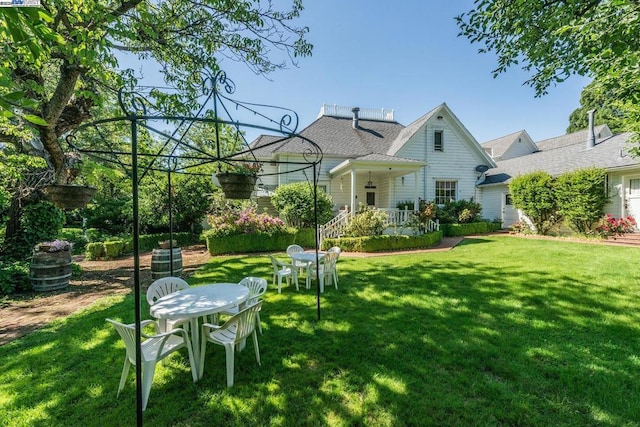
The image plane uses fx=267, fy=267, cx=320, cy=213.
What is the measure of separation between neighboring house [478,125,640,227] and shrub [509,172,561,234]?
1774mm

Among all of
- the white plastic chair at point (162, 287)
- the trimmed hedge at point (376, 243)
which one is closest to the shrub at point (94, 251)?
the trimmed hedge at point (376, 243)

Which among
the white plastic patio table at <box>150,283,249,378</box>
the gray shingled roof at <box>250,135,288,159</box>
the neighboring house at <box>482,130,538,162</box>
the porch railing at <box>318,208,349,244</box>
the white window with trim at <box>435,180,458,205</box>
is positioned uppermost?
the neighboring house at <box>482,130,538,162</box>

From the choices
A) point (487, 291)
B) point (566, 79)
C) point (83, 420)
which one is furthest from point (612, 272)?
point (83, 420)

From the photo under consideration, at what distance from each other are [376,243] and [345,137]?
29.2 ft

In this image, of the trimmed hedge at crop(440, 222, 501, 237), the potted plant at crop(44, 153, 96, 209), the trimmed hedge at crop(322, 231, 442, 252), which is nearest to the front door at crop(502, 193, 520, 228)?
the trimmed hedge at crop(440, 222, 501, 237)

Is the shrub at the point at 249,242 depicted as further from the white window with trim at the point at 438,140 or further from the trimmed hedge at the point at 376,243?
the white window with trim at the point at 438,140

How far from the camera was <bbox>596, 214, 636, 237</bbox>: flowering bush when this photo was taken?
1067 cm

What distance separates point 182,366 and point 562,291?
673 centimetres

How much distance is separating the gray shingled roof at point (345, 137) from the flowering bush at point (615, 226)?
10.4 m

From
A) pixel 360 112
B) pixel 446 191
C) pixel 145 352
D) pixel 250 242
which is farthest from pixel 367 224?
pixel 360 112

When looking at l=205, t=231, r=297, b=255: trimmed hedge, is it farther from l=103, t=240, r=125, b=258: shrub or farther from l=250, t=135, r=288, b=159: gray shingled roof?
l=250, t=135, r=288, b=159: gray shingled roof

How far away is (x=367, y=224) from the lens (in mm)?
10641

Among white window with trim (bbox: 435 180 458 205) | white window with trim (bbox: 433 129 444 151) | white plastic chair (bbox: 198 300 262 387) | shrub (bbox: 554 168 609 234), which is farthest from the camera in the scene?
white window with trim (bbox: 435 180 458 205)

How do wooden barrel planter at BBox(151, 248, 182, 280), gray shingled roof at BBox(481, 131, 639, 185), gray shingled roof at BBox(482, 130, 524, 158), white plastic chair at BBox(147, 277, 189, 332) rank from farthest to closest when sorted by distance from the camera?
gray shingled roof at BBox(482, 130, 524, 158)
gray shingled roof at BBox(481, 131, 639, 185)
wooden barrel planter at BBox(151, 248, 182, 280)
white plastic chair at BBox(147, 277, 189, 332)
